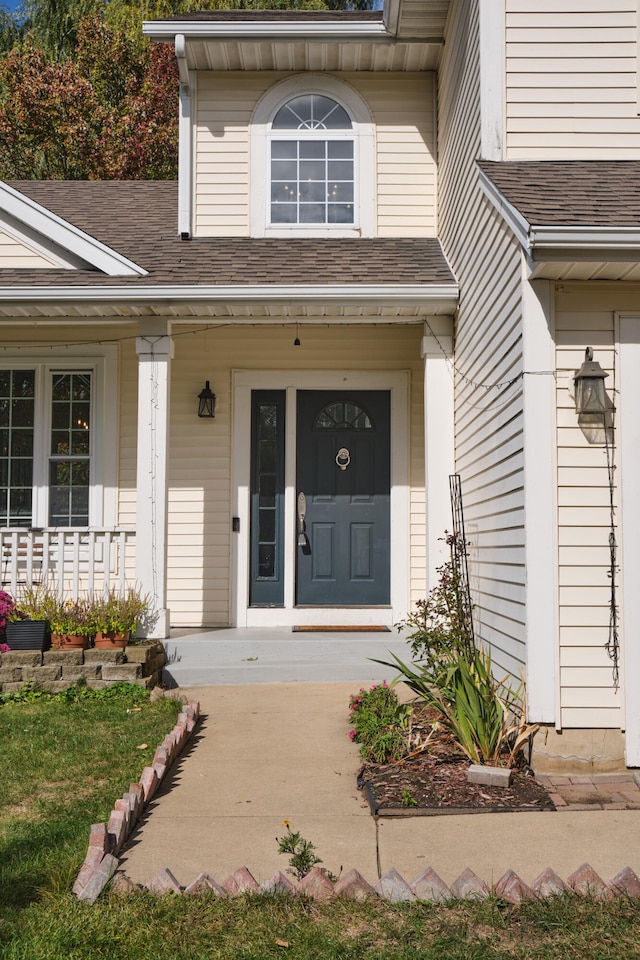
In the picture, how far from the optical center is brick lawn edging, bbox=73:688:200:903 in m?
3.23

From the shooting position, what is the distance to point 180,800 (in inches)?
175

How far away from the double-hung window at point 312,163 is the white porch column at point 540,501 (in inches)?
164

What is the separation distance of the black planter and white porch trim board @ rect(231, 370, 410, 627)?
7.27 feet

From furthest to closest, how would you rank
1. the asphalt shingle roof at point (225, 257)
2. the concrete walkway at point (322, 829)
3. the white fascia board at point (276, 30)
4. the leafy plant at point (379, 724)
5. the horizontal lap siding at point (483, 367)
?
→ the white fascia board at point (276, 30) < the asphalt shingle roof at point (225, 257) < the horizontal lap siding at point (483, 367) < the leafy plant at point (379, 724) < the concrete walkway at point (322, 829)

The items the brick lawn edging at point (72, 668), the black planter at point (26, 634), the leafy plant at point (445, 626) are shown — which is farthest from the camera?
the black planter at point (26, 634)

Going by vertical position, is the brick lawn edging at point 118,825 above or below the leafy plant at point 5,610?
below

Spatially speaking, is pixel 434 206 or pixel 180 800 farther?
pixel 434 206

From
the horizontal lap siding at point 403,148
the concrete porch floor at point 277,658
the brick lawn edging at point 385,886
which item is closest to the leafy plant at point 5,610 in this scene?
the concrete porch floor at point 277,658

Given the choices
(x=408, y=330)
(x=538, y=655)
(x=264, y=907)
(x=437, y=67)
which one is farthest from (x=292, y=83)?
(x=264, y=907)

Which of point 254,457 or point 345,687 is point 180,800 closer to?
point 345,687

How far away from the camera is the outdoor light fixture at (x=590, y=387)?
464 cm

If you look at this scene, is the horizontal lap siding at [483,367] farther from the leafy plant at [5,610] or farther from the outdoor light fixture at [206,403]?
the leafy plant at [5,610]

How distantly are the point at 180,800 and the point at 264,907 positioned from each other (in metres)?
1.42

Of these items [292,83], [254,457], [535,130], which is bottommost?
[254,457]
